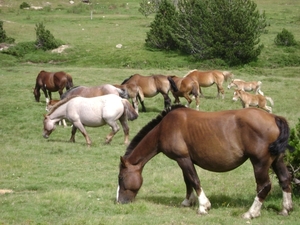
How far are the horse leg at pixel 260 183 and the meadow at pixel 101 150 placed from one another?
0.13m

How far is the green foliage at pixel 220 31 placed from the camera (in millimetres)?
31078

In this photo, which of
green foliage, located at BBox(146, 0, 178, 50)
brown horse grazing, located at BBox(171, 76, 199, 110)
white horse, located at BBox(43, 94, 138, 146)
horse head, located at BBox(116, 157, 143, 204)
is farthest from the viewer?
green foliage, located at BBox(146, 0, 178, 50)

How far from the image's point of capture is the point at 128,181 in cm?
812

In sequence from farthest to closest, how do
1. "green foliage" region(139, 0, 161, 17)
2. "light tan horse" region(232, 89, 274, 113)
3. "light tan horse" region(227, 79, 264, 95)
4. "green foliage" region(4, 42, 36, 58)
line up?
"green foliage" region(139, 0, 161, 17) → "green foliage" region(4, 42, 36, 58) → "light tan horse" region(227, 79, 264, 95) → "light tan horse" region(232, 89, 274, 113)

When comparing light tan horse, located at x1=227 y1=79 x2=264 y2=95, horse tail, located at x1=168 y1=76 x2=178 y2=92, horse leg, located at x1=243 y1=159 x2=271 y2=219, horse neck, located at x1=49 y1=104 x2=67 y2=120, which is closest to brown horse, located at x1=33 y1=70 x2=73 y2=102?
horse tail, located at x1=168 y1=76 x2=178 y2=92

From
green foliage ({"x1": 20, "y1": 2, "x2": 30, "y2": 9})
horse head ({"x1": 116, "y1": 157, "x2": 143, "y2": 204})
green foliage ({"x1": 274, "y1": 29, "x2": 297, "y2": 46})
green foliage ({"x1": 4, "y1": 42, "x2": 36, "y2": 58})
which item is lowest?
green foliage ({"x1": 20, "y1": 2, "x2": 30, "y2": 9})

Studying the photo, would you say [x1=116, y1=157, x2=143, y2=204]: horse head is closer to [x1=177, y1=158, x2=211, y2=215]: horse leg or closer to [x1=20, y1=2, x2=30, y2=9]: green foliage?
[x1=177, y1=158, x2=211, y2=215]: horse leg

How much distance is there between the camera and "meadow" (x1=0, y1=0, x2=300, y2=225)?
7.70 metres

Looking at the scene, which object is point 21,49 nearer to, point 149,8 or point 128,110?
point 149,8

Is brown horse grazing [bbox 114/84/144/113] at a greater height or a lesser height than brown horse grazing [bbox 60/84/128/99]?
lesser

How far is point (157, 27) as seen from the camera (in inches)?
1441

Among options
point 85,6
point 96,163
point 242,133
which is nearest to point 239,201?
point 242,133

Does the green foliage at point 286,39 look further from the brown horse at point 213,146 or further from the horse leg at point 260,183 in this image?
the horse leg at point 260,183

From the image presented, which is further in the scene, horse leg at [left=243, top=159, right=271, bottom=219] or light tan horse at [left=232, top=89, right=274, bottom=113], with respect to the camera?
light tan horse at [left=232, top=89, right=274, bottom=113]
